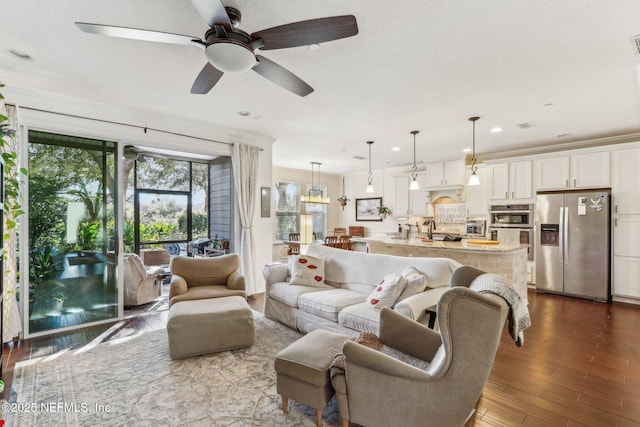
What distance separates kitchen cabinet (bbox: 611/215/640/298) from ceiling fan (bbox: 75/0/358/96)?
5440 mm

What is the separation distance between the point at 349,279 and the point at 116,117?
11.5ft

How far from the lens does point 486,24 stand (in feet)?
6.82

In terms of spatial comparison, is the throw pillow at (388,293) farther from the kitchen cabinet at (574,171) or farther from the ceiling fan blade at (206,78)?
the kitchen cabinet at (574,171)

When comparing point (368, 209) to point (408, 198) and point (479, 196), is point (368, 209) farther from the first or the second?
point (479, 196)

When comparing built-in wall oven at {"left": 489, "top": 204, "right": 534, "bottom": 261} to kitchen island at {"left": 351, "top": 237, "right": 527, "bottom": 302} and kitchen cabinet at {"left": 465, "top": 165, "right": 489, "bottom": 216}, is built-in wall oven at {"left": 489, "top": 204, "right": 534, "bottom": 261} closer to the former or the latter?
kitchen cabinet at {"left": 465, "top": 165, "right": 489, "bottom": 216}

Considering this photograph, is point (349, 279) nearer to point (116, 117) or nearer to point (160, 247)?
point (116, 117)

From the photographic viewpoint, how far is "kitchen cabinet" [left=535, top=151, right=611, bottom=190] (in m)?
4.82

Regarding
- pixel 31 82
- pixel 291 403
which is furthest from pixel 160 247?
pixel 291 403

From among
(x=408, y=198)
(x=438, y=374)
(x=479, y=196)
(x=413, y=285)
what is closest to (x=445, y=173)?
(x=479, y=196)

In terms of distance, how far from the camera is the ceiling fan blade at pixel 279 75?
2154 mm

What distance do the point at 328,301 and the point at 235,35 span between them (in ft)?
7.94

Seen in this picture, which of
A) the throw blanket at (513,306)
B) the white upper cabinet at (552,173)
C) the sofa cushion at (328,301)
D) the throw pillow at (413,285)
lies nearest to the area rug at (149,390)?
the sofa cushion at (328,301)

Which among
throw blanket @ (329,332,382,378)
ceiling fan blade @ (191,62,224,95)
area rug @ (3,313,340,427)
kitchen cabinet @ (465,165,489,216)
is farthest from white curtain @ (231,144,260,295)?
kitchen cabinet @ (465,165,489,216)

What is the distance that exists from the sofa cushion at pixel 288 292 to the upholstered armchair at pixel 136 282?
2.01 m
